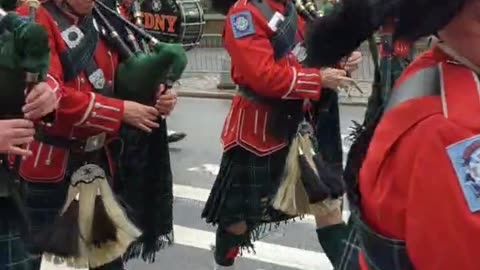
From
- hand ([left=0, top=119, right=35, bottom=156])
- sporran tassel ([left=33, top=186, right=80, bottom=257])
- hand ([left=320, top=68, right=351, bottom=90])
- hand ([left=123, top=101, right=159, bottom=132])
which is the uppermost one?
hand ([left=320, top=68, right=351, bottom=90])

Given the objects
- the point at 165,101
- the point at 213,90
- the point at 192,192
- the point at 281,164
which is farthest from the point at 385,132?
the point at 213,90

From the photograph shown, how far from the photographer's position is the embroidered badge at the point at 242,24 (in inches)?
147

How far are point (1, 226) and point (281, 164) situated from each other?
158 cm

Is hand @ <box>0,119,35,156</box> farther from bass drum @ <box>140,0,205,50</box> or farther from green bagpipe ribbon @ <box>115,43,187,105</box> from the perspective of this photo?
bass drum @ <box>140,0,205,50</box>

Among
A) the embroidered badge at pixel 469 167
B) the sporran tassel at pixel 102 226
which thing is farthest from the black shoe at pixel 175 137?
the embroidered badge at pixel 469 167

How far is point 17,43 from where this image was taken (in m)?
2.50

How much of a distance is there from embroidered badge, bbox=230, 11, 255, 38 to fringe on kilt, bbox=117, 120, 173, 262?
0.52 m

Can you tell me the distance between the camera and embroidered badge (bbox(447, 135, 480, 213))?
1.50m

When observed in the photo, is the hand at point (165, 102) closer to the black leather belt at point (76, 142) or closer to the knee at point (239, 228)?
the black leather belt at point (76, 142)

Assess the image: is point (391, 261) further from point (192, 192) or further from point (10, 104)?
point (192, 192)

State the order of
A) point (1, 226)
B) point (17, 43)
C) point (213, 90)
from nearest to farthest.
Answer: point (17, 43)
point (1, 226)
point (213, 90)

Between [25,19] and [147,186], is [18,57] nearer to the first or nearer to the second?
[25,19]

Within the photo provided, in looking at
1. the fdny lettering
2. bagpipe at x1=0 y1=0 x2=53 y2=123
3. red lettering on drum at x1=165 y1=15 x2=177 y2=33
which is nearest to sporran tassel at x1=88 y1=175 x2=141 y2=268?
bagpipe at x1=0 y1=0 x2=53 y2=123

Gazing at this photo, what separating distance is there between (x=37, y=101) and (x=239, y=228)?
171 cm
